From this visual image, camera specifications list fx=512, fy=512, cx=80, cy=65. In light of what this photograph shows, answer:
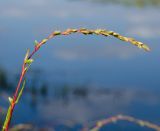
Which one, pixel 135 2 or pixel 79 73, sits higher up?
pixel 135 2

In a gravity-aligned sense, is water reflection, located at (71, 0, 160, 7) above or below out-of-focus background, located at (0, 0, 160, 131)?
above

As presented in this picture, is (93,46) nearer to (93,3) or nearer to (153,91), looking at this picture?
(153,91)

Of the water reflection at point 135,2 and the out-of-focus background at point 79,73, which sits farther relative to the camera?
the water reflection at point 135,2

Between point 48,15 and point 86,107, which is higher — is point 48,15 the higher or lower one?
the higher one

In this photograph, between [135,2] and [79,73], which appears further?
[135,2]

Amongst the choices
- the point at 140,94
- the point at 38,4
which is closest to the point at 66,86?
the point at 140,94

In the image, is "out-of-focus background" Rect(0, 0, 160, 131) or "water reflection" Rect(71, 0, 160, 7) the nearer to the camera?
"out-of-focus background" Rect(0, 0, 160, 131)

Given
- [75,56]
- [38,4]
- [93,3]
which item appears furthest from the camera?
[93,3]

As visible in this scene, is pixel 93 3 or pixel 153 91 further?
pixel 93 3
